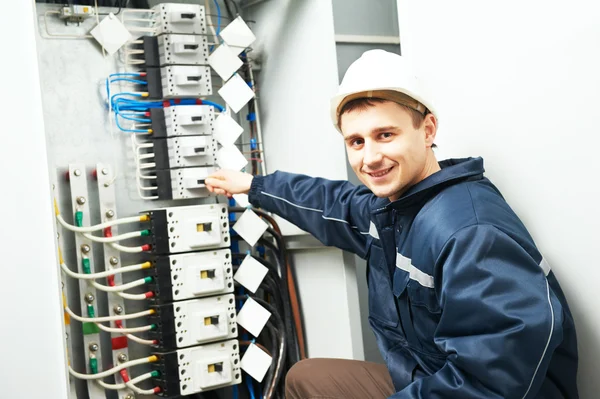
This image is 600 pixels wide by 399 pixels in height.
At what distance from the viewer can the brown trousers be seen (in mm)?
2193

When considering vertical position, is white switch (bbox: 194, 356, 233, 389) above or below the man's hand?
below

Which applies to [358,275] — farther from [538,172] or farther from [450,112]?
[538,172]

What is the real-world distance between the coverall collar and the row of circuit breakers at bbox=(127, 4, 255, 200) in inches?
39.7

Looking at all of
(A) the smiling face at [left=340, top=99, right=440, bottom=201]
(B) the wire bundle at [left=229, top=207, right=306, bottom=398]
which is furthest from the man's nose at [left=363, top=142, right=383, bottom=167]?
(B) the wire bundle at [left=229, top=207, right=306, bottom=398]

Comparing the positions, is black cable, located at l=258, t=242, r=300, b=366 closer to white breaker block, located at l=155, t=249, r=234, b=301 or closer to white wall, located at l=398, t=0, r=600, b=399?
white breaker block, located at l=155, t=249, r=234, b=301

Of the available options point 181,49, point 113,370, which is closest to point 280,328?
point 113,370

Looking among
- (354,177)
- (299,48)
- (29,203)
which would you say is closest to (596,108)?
(354,177)

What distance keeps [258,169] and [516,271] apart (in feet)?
5.38

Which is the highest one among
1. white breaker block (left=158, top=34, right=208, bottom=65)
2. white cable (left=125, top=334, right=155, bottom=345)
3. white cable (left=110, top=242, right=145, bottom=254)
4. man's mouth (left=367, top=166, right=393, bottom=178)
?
white breaker block (left=158, top=34, right=208, bottom=65)

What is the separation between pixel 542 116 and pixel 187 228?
1.30 meters

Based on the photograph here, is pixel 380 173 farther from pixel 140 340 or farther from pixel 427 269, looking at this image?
pixel 140 340

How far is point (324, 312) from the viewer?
2.75 meters

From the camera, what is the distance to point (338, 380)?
7.36 feet

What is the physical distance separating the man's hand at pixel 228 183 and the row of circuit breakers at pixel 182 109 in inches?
2.1
